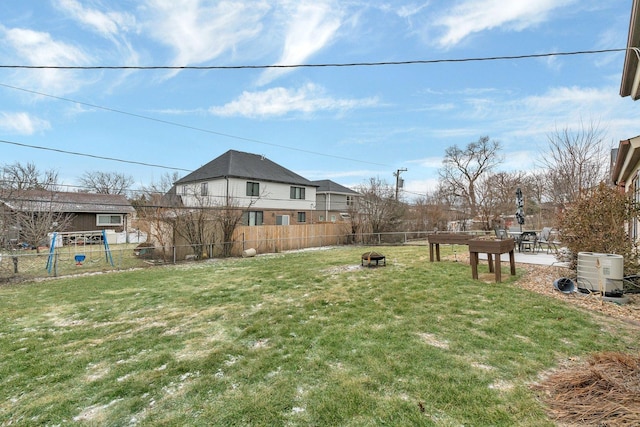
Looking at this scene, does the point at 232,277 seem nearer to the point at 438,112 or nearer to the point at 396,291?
the point at 396,291

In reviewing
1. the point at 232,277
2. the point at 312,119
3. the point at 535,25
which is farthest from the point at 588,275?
the point at 312,119

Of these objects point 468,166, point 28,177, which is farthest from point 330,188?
point 28,177

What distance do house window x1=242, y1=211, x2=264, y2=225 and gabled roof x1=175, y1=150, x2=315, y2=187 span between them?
2.79m

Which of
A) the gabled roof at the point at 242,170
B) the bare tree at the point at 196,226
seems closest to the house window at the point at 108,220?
the gabled roof at the point at 242,170

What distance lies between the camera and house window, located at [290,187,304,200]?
27275mm

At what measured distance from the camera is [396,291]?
6227 millimetres

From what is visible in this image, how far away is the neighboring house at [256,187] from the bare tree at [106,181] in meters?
19.1

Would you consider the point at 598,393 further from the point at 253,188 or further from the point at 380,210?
the point at 253,188

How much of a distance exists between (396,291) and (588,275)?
3.49 meters

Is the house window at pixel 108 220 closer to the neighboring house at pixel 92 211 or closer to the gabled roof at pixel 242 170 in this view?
the neighboring house at pixel 92 211

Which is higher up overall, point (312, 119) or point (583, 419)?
point (312, 119)

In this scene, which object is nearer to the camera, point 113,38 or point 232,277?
point 232,277

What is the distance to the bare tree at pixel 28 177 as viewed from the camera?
1642 cm

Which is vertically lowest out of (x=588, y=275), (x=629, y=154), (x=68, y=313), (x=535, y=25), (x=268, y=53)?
(x=68, y=313)
